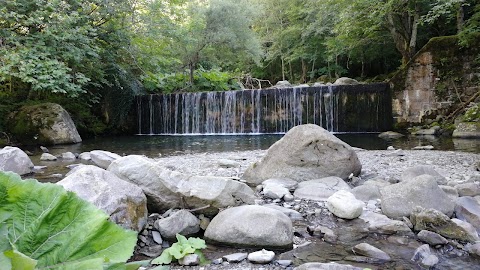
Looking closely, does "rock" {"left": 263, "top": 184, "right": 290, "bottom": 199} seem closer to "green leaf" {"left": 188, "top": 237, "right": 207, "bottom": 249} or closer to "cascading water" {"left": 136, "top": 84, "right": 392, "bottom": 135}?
"green leaf" {"left": 188, "top": 237, "right": 207, "bottom": 249}

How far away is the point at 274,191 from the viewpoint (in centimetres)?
509

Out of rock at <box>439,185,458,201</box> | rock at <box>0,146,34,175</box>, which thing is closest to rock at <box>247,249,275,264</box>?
rock at <box>439,185,458,201</box>

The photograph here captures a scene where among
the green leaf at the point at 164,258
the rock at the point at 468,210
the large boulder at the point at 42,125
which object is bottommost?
the green leaf at the point at 164,258

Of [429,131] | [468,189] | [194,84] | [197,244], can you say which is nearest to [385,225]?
[468,189]

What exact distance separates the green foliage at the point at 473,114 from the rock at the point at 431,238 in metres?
11.5

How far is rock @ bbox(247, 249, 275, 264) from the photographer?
3.20 meters

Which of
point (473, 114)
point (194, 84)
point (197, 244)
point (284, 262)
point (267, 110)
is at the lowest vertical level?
point (284, 262)

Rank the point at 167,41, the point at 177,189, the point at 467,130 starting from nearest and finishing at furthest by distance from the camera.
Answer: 1. the point at 177,189
2. the point at 467,130
3. the point at 167,41

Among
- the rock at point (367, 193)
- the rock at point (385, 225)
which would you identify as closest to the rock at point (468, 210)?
the rock at point (385, 225)

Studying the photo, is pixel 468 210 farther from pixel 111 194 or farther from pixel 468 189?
pixel 111 194

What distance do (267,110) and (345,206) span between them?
13210 mm

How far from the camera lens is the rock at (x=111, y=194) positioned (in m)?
3.36

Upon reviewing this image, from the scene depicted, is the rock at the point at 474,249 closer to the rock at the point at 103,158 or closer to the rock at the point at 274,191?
the rock at the point at 274,191

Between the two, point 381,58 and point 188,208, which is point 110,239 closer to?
point 188,208
